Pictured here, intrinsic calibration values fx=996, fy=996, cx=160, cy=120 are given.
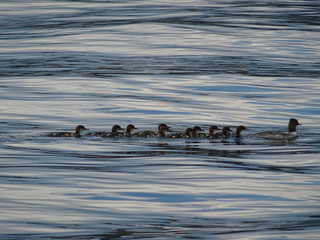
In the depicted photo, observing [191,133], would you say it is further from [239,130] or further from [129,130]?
[129,130]

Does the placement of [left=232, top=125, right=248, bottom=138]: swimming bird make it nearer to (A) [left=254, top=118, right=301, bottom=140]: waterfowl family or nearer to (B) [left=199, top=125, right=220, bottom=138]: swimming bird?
(A) [left=254, top=118, right=301, bottom=140]: waterfowl family

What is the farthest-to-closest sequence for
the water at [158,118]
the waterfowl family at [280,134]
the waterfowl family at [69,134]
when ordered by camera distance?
the waterfowl family at [280,134]
the waterfowl family at [69,134]
the water at [158,118]

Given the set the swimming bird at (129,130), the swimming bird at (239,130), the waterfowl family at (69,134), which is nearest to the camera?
the waterfowl family at (69,134)

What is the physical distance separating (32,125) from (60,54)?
46.3 ft

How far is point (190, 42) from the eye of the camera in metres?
36.8

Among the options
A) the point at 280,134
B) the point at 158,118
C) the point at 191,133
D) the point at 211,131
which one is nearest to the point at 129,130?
the point at 191,133

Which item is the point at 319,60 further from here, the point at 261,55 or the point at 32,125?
the point at 32,125

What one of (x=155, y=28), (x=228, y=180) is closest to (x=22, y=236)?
(x=228, y=180)

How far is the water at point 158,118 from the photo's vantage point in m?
11.8

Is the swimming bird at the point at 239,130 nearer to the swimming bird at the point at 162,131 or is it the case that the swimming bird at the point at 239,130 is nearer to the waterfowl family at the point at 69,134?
the swimming bird at the point at 162,131

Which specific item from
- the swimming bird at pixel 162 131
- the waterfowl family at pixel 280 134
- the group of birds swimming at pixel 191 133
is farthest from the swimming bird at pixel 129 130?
the waterfowl family at pixel 280 134

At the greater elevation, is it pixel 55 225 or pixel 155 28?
pixel 155 28

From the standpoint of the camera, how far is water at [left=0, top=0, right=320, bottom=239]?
11828mm

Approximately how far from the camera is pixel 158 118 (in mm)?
21250
